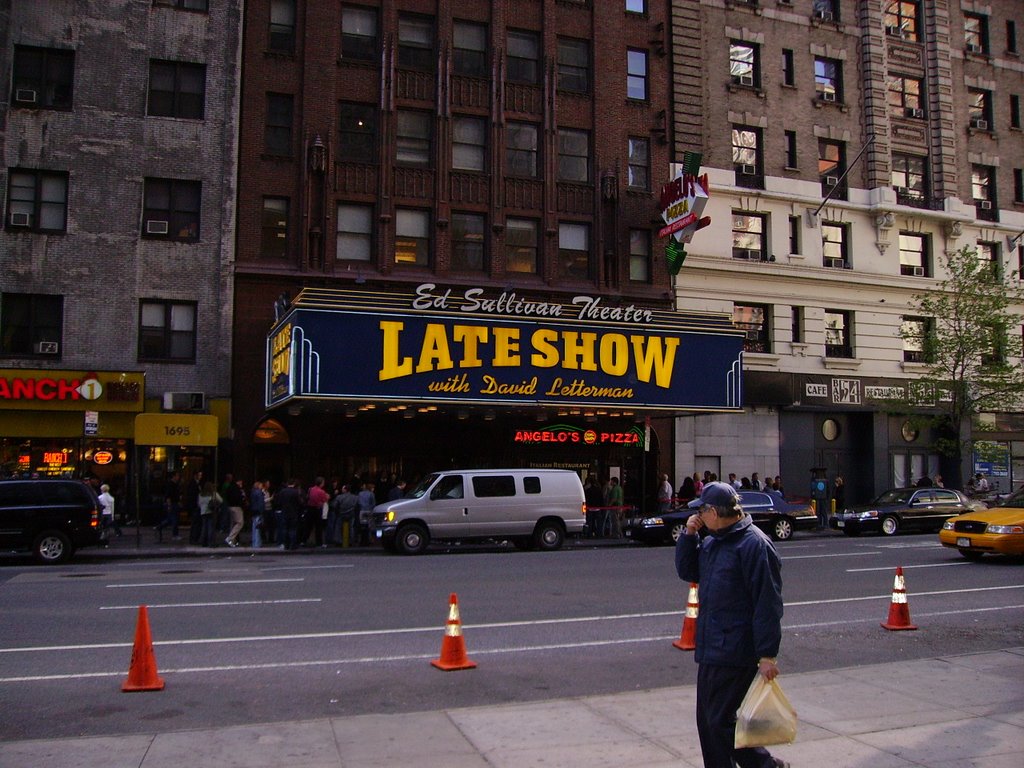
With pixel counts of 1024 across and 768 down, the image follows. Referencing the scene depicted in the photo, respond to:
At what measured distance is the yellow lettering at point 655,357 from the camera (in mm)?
28469

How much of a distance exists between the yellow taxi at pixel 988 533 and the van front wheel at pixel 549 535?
8.76 meters

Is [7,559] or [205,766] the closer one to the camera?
A: [205,766]

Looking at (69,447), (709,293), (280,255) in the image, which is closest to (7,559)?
(69,447)

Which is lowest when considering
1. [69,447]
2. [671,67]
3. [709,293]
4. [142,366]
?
[69,447]

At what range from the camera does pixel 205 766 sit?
679 cm

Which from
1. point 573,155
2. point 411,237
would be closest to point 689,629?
point 411,237

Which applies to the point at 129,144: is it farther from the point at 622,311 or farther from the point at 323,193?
the point at 622,311

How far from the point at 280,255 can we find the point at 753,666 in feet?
87.2

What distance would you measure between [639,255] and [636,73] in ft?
22.0

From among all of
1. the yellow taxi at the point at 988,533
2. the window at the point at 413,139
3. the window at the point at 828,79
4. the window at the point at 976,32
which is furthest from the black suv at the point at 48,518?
the window at the point at 976,32

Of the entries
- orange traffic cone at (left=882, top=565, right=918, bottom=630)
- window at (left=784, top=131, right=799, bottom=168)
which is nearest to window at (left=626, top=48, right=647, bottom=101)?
window at (left=784, top=131, right=799, bottom=168)

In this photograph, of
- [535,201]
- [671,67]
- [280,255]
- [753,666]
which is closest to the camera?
[753,666]

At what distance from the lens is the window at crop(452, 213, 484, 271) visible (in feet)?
105

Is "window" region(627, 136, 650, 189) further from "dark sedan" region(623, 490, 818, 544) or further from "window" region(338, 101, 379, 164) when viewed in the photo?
"dark sedan" region(623, 490, 818, 544)
